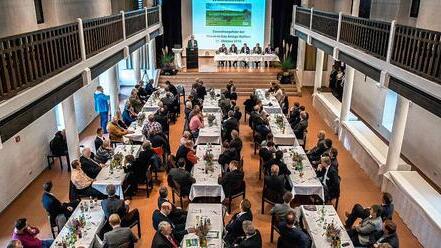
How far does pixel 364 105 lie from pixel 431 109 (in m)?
9.64

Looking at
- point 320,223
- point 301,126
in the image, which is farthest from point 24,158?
point 301,126

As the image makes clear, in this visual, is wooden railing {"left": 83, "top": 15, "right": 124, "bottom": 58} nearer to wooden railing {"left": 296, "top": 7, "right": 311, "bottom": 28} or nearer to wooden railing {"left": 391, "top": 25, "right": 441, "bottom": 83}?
wooden railing {"left": 391, "top": 25, "right": 441, "bottom": 83}

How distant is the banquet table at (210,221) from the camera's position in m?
6.64

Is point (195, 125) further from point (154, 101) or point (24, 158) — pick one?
point (24, 158)

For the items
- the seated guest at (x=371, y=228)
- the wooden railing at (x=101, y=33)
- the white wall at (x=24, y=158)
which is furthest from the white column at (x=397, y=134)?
the white wall at (x=24, y=158)

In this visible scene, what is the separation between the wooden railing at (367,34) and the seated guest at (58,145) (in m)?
8.43

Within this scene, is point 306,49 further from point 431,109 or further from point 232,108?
point 431,109

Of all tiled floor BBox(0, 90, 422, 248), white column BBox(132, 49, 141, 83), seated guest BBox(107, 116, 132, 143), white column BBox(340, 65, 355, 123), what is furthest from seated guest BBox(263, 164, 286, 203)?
white column BBox(132, 49, 141, 83)

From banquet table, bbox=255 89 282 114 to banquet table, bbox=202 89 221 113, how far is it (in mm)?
1631

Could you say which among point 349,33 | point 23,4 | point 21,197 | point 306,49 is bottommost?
point 21,197

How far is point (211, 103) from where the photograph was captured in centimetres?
1468

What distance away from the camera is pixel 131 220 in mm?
7793

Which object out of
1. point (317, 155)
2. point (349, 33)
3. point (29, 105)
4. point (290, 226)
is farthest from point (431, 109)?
point (29, 105)

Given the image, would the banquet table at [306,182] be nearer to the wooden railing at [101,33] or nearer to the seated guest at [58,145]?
the wooden railing at [101,33]
